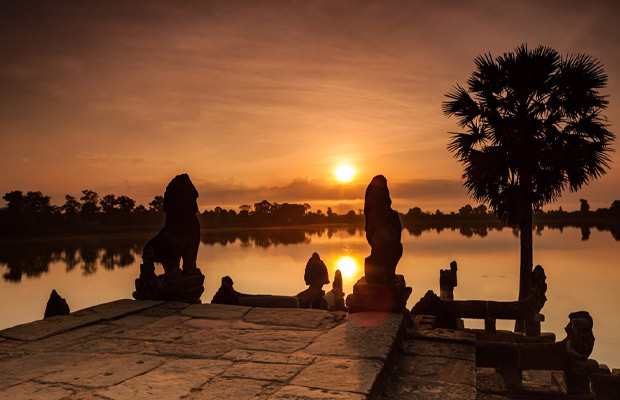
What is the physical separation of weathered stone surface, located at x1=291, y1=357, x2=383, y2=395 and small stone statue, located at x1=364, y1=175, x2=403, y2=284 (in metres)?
1.86

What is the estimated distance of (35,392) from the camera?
3.24 m

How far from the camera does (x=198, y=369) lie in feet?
12.2

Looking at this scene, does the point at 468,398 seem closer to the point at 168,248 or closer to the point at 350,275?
the point at 168,248

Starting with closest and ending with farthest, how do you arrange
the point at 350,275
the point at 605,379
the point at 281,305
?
the point at 605,379, the point at 281,305, the point at 350,275

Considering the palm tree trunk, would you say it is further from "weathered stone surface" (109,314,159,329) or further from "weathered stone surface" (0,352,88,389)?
"weathered stone surface" (0,352,88,389)

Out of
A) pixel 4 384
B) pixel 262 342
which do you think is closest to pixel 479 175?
pixel 262 342

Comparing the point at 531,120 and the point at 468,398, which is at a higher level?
the point at 531,120

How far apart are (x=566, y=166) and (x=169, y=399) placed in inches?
524

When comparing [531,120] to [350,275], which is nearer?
[531,120]

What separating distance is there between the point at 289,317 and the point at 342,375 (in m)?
2.15

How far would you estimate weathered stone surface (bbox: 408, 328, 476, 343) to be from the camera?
4988 mm

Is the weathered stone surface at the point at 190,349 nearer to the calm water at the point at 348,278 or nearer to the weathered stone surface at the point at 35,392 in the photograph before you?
the weathered stone surface at the point at 35,392

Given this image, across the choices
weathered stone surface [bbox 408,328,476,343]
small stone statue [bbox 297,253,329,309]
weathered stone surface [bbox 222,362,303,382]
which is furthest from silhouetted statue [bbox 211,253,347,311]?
weathered stone surface [bbox 222,362,303,382]

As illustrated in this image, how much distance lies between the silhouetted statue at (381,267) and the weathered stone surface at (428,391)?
159cm
